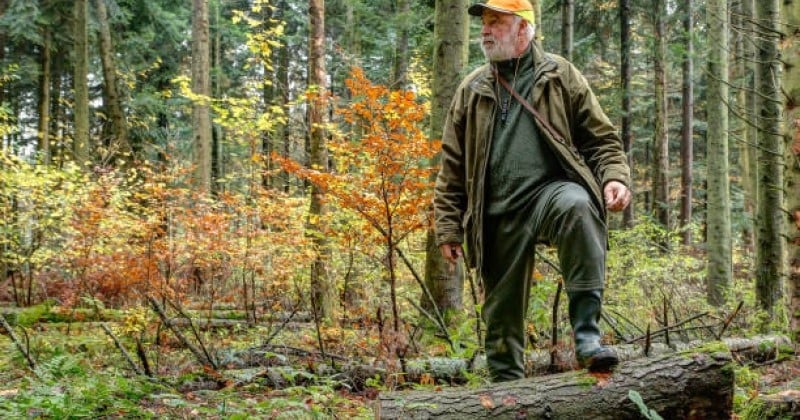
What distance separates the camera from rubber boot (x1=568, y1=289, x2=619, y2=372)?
2.97m

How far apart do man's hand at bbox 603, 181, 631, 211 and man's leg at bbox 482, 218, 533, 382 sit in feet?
1.61

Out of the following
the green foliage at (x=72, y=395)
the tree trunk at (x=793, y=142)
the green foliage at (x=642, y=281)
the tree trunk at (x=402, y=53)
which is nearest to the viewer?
the green foliage at (x=72, y=395)

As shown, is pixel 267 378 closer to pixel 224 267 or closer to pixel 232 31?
pixel 224 267

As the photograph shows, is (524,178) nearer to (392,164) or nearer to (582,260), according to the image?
(582,260)

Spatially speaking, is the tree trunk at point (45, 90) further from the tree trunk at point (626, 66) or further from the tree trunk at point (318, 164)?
the tree trunk at point (626, 66)

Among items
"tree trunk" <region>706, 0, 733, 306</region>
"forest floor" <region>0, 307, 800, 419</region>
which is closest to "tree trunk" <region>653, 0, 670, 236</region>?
"tree trunk" <region>706, 0, 733, 306</region>

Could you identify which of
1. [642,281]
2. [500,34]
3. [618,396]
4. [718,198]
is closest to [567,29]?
[718,198]

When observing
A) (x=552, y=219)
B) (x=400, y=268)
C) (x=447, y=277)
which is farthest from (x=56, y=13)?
(x=552, y=219)

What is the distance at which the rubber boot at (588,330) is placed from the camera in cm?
297

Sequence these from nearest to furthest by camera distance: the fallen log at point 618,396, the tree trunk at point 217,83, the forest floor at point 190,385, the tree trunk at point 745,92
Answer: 1. the fallen log at point 618,396
2. the forest floor at point 190,385
3. the tree trunk at point 745,92
4. the tree trunk at point 217,83

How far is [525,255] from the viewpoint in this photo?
3537 mm

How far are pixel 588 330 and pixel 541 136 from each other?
3.57 feet

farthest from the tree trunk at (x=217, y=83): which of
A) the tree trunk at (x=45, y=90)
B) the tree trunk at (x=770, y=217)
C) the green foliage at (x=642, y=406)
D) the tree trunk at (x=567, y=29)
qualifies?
the green foliage at (x=642, y=406)

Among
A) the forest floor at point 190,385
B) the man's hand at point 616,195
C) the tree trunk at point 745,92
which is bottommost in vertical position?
the forest floor at point 190,385
